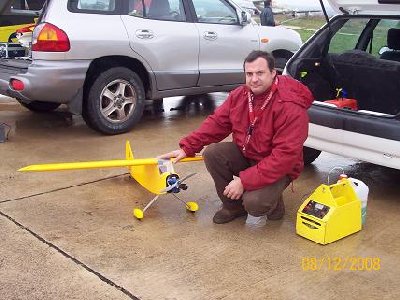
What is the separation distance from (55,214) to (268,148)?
5.18 ft

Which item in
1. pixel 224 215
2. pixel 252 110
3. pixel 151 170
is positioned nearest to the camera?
pixel 252 110

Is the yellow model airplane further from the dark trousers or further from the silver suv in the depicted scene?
the silver suv

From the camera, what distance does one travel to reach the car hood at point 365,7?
4.29 metres

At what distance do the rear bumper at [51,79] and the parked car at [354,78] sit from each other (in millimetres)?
2081

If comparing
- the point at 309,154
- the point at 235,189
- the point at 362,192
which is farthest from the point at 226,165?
the point at 309,154

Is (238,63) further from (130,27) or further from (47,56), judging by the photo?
(47,56)

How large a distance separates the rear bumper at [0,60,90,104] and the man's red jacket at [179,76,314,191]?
2090 mm

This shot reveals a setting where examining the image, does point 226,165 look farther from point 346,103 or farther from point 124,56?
point 124,56

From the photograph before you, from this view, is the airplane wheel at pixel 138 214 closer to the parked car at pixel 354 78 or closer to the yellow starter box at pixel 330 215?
the yellow starter box at pixel 330 215

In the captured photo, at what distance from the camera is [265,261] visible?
325cm

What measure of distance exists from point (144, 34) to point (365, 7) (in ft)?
7.78

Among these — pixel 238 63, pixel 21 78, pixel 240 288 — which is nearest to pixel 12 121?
pixel 21 78

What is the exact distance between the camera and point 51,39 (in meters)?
5.27

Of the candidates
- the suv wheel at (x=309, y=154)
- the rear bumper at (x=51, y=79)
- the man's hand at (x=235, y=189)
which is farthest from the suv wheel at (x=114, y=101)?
the man's hand at (x=235, y=189)
